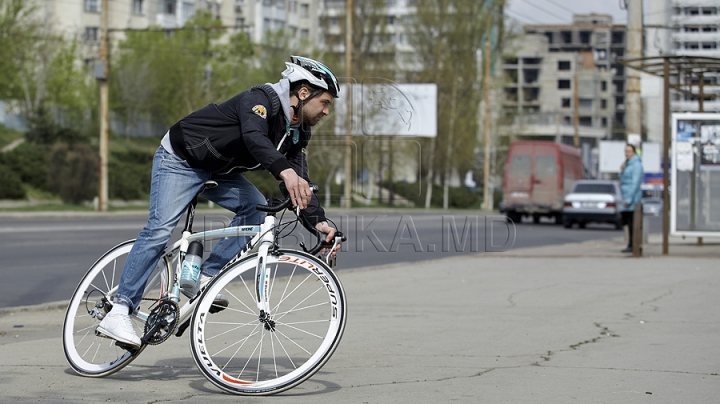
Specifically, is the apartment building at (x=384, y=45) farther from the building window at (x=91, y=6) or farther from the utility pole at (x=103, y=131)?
the utility pole at (x=103, y=131)

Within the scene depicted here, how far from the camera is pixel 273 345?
5078 mm

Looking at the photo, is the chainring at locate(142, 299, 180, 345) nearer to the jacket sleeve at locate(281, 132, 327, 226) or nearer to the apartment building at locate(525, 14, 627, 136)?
the jacket sleeve at locate(281, 132, 327, 226)

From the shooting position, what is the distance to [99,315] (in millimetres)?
5418

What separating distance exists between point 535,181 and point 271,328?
1360 inches

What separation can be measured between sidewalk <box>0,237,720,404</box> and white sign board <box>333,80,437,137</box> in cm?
3484

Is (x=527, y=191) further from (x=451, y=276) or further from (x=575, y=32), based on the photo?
(x=575, y=32)

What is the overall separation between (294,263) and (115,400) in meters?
1.05

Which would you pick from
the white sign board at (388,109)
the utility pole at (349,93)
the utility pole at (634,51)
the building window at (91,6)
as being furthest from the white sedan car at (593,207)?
the building window at (91,6)

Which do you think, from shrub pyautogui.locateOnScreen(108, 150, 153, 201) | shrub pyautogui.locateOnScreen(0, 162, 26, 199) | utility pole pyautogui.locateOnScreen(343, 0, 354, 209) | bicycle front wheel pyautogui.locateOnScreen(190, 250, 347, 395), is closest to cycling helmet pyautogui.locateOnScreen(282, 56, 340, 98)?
bicycle front wheel pyautogui.locateOnScreen(190, 250, 347, 395)

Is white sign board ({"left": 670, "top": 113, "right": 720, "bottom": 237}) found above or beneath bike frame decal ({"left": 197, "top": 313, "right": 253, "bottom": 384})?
above

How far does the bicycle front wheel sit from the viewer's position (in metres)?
4.80

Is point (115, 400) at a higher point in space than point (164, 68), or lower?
lower

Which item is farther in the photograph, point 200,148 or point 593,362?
point 593,362

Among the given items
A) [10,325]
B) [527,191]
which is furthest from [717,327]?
[527,191]
